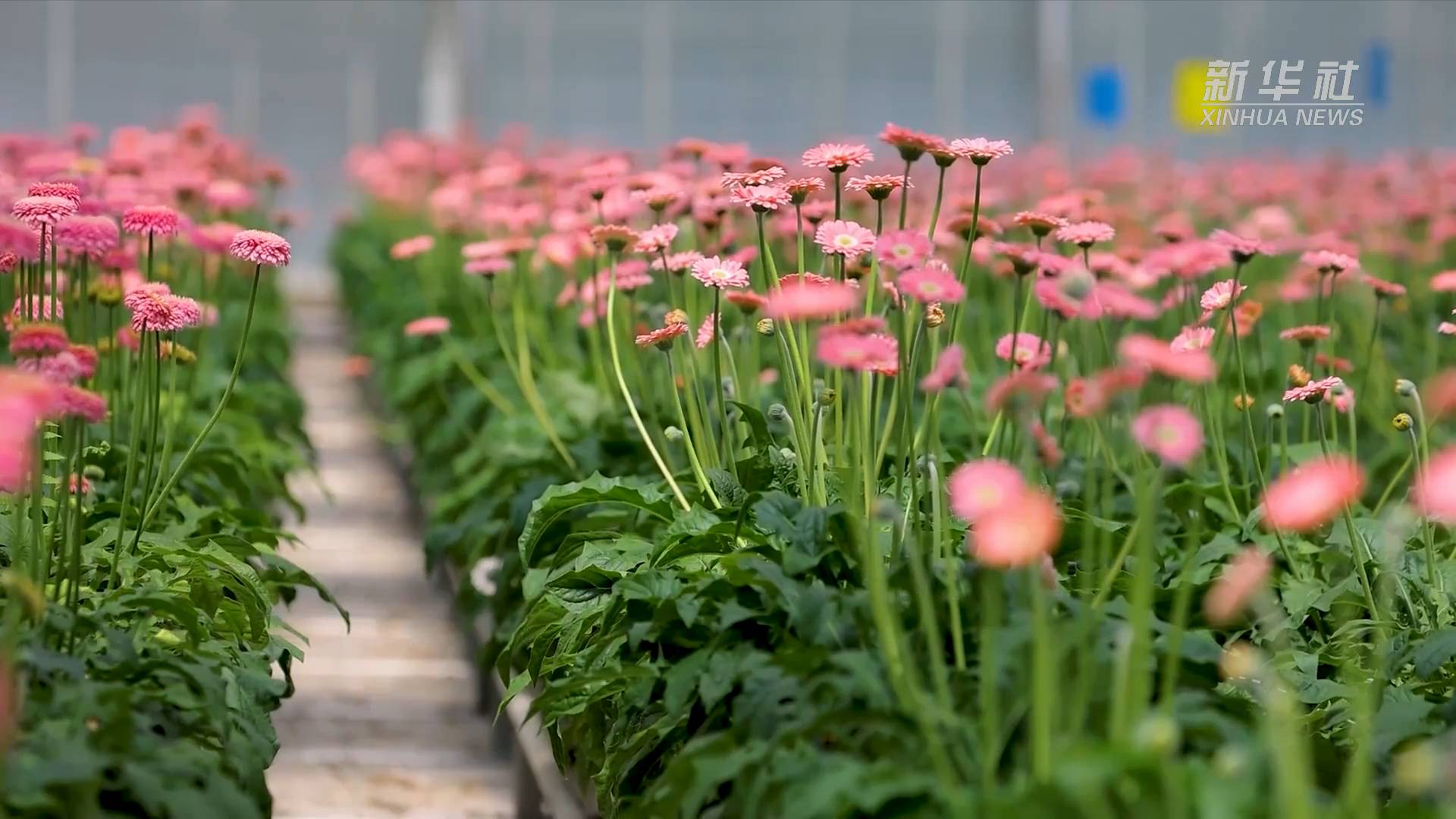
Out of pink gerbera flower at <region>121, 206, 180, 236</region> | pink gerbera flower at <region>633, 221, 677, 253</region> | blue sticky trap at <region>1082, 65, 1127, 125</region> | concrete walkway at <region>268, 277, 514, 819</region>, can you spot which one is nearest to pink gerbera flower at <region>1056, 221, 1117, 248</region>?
pink gerbera flower at <region>633, 221, 677, 253</region>

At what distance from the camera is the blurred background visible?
833 centimetres

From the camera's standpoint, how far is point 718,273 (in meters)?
2.00

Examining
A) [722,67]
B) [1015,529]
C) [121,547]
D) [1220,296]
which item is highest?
[722,67]

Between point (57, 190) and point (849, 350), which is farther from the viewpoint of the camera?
point (57, 190)

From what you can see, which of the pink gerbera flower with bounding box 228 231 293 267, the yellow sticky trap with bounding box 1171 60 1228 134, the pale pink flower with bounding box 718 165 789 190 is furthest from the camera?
the yellow sticky trap with bounding box 1171 60 1228 134

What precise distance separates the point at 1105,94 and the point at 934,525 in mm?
7481


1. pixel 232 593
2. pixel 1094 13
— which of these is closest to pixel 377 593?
pixel 232 593

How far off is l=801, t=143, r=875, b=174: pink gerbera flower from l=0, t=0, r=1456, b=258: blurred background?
22.0ft

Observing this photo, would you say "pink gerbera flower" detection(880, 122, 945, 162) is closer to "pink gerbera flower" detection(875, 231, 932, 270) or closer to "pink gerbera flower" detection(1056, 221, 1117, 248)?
"pink gerbera flower" detection(875, 231, 932, 270)

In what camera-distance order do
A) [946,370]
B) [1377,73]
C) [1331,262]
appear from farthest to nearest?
[1377,73]
[1331,262]
[946,370]

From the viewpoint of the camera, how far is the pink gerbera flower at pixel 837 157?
Answer: 1.98m

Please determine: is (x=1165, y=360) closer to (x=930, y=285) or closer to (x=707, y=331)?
(x=930, y=285)

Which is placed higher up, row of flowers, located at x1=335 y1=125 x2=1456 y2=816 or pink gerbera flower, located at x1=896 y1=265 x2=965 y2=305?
pink gerbera flower, located at x1=896 y1=265 x2=965 y2=305

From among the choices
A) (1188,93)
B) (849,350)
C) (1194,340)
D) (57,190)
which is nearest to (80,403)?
(57,190)
